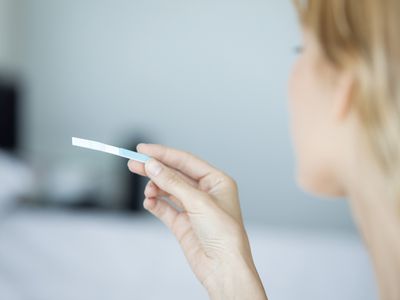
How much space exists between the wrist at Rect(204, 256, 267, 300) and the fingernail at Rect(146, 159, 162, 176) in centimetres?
12

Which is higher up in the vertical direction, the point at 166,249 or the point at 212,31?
the point at 212,31

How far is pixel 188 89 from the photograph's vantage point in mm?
2207

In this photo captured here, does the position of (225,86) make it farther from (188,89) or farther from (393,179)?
(393,179)

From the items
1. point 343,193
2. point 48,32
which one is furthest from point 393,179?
point 48,32

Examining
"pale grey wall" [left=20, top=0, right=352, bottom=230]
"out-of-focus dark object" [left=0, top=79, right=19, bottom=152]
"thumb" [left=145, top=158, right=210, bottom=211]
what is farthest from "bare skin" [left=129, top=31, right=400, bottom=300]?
"out-of-focus dark object" [left=0, top=79, right=19, bottom=152]

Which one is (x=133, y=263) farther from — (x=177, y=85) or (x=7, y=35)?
(x=7, y=35)

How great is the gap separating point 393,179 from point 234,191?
0.16 metres

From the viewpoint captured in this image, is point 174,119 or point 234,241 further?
point 174,119

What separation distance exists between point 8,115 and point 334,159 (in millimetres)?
1743

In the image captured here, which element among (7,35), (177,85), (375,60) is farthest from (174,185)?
(7,35)

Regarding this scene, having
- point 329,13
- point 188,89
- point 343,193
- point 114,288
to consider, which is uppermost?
point 329,13

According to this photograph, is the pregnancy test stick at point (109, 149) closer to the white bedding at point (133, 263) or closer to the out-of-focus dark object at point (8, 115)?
the white bedding at point (133, 263)

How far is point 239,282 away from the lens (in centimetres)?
52

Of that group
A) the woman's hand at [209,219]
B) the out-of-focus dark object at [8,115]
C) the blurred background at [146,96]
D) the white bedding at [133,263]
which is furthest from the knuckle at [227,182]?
the out-of-focus dark object at [8,115]
